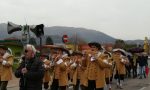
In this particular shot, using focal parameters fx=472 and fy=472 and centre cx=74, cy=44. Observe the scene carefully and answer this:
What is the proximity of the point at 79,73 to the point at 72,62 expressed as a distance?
51cm

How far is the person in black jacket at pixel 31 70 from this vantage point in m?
9.83

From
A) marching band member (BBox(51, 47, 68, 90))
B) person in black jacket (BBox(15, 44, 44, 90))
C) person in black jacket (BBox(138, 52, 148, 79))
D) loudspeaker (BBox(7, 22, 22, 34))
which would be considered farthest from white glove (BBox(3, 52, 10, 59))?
person in black jacket (BBox(138, 52, 148, 79))

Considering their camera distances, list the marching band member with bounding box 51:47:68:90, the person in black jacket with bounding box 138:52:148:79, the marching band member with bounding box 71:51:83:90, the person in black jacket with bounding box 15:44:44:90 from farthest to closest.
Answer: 1. the person in black jacket with bounding box 138:52:148:79
2. the marching band member with bounding box 71:51:83:90
3. the marching band member with bounding box 51:47:68:90
4. the person in black jacket with bounding box 15:44:44:90

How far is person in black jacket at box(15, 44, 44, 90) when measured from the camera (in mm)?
9828

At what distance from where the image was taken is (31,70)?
989 centimetres

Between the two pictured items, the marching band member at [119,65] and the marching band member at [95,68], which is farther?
the marching band member at [119,65]

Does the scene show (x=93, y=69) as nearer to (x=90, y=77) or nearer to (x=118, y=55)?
(x=90, y=77)

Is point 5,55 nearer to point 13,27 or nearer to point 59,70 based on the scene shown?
point 59,70

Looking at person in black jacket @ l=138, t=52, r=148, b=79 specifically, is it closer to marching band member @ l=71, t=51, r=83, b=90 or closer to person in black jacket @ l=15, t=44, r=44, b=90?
marching band member @ l=71, t=51, r=83, b=90

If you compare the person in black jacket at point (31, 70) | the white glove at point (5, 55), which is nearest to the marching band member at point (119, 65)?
the white glove at point (5, 55)

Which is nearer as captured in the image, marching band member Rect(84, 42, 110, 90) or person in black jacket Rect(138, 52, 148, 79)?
marching band member Rect(84, 42, 110, 90)

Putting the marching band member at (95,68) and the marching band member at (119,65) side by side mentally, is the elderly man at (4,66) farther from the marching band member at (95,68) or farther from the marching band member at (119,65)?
the marching band member at (119,65)

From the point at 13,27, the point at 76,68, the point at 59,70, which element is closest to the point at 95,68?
the point at 59,70

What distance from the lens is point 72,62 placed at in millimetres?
17094
